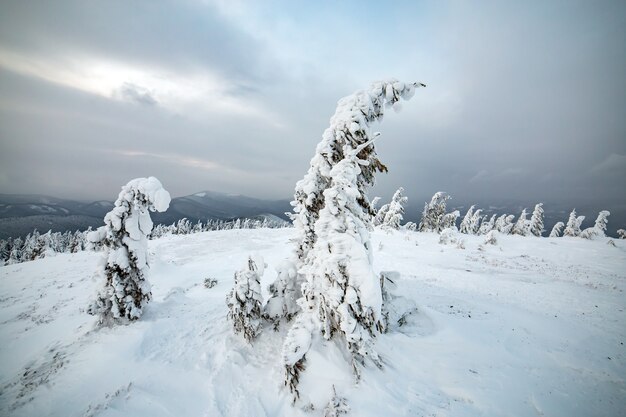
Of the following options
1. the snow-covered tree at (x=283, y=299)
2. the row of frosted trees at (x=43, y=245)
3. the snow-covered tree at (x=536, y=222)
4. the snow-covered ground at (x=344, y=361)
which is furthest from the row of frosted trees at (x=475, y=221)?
the row of frosted trees at (x=43, y=245)

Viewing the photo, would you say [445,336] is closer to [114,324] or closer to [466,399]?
[466,399]

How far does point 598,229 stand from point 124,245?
6300cm

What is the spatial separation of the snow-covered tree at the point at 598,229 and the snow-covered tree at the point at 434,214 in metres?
20.9

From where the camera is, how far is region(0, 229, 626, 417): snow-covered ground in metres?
7.39

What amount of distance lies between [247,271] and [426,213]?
54016 millimetres

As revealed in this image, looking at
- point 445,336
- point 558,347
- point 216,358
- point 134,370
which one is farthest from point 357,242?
point 558,347

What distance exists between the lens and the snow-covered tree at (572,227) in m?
46.9

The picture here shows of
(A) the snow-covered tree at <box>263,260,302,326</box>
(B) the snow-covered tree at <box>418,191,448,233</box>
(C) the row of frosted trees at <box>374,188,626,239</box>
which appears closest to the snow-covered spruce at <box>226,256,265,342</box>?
(A) the snow-covered tree at <box>263,260,302,326</box>

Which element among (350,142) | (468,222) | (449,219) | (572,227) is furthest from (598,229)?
(350,142)

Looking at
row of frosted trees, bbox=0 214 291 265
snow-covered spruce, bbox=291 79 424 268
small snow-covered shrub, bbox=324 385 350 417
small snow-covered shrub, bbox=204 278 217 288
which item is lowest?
row of frosted trees, bbox=0 214 291 265

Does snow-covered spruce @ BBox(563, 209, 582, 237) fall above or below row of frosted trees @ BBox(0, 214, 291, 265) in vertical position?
above

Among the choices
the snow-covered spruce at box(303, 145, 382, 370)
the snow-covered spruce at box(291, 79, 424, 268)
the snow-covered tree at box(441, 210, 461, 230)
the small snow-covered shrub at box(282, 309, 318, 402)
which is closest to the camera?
the snow-covered spruce at box(303, 145, 382, 370)

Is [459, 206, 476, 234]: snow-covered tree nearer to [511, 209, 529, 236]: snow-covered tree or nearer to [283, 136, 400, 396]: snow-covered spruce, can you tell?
[511, 209, 529, 236]: snow-covered tree

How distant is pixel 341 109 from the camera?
924 cm
